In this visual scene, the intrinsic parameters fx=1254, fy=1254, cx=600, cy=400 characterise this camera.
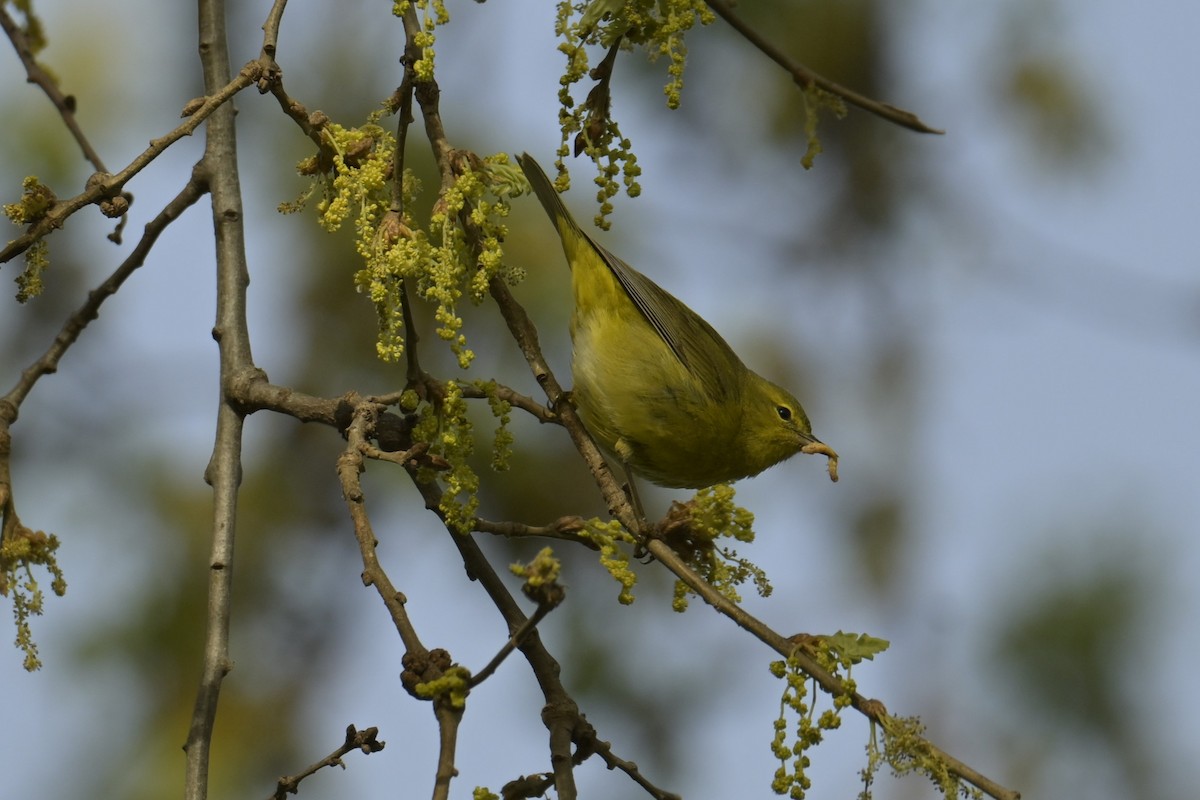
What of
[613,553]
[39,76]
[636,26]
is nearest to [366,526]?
[613,553]

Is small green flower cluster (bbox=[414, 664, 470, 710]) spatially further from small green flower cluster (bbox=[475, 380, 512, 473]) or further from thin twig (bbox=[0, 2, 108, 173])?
thin twig (bbox=[0, 2, 108, 173])

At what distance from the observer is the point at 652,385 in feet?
15.9

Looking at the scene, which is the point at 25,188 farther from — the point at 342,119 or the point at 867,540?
the point at 867,540

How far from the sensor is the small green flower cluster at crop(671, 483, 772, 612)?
2834 mm

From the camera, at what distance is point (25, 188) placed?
92.4 inches

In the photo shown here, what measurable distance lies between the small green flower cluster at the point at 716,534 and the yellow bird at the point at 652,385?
1.71 meters

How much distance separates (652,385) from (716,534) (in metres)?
2.04

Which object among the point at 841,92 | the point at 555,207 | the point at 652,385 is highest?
the point at 555,207

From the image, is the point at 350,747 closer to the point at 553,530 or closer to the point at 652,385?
the point at 553,530

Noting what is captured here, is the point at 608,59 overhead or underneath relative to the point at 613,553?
overhead

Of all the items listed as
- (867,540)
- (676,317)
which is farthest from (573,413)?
(867,540)

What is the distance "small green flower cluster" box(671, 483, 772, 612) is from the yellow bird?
171 cm

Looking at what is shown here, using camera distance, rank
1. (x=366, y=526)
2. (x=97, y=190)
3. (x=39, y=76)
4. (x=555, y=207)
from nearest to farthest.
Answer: (x=366, y=526) < (x=97, y=190) < (x=39, y=76) < (x=555, y=207)

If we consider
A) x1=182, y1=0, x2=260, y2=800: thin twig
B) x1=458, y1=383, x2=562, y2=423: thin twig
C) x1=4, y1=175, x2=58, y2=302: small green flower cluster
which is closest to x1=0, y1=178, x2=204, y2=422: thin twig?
x1=182, y1=0, x2=260, y2=800: thin twig
